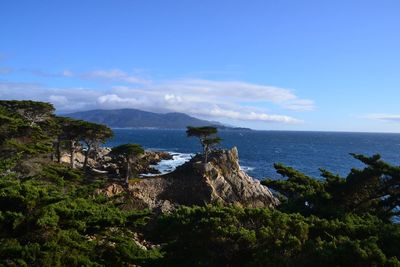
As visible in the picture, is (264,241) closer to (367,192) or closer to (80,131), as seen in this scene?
(367,192)

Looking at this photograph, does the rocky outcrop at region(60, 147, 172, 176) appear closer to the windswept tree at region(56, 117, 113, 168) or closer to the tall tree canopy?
the windswept tree at region(56, 117, 113, 168)

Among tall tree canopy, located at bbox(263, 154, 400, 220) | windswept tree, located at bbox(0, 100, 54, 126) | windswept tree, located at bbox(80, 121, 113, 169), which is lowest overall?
tall tree canopy, located at bbox(263, 154, 400, 220)

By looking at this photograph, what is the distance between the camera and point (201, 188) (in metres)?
37.6

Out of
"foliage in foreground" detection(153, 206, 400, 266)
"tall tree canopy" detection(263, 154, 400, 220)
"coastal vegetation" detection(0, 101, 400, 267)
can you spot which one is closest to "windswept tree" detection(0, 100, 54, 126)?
"coastal vegetation" detection(0, 101, 400, 267)

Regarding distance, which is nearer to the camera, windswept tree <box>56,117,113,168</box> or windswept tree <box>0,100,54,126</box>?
windswept tree <box>0,100,54,126</box>

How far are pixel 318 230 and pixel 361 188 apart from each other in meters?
13.7

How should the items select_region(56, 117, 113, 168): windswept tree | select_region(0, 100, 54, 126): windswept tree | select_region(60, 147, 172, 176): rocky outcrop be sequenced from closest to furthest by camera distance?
select_region(0, 100, 54, 126): windswept tree
select_region(56, 117, 113, 168): windswept tree
select_region(60, 147, 172, 176): rocky outcrop

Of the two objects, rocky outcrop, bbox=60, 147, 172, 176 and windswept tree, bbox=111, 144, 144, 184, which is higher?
windswept tree, bbox=111, 144, 144, 184

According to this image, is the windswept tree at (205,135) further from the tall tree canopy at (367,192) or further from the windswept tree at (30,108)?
the tall tree canopy at (367,192)

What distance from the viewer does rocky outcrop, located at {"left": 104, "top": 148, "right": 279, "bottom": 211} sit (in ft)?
120

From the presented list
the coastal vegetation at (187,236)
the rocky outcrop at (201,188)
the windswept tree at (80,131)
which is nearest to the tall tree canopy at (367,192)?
the coastal vegetation at (187,236)

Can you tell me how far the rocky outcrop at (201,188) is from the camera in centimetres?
3653

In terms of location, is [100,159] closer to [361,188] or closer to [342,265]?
[361,188]

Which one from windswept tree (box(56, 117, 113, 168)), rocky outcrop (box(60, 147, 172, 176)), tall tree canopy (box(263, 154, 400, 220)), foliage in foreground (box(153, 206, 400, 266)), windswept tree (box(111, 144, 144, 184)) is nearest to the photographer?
foliage in foreground (box(153, 206, 400, 266))
